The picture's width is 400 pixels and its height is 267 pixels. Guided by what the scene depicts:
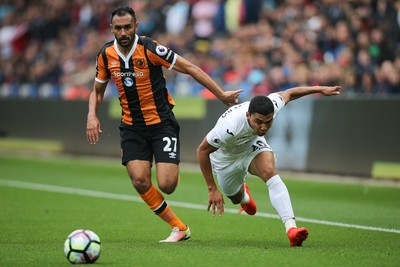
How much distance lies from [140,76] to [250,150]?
4.89 feet

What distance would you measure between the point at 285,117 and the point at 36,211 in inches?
289

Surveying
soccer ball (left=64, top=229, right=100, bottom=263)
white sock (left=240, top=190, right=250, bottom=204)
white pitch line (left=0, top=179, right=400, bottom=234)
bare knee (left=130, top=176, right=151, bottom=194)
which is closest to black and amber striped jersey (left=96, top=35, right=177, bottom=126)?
bare knee (left=130, top=176, right=151, bottom=194)

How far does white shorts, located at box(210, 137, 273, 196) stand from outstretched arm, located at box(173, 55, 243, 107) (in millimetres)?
687

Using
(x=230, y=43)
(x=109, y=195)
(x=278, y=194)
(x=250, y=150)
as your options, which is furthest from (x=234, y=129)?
(x=230, y=43)

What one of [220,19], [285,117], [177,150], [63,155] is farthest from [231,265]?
[63,155]

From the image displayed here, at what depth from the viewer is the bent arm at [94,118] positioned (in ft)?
31.3

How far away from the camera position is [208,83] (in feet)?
31.1

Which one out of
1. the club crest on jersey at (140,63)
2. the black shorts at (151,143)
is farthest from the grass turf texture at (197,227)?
the club crest on jersey at (140,63)

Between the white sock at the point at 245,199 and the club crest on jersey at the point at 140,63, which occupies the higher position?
the club crest on jersey at the point at 140,63

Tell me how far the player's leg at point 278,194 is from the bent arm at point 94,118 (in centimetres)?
178

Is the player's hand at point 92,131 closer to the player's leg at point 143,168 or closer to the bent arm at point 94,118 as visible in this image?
the bent arm at point 94,118

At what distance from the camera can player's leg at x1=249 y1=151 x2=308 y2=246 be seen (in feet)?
29.2

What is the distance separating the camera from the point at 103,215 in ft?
41.5

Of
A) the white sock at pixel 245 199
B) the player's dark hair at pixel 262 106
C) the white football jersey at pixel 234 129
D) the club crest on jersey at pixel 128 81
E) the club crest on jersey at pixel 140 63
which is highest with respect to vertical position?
the club crest on jersey at pixel 140 63
